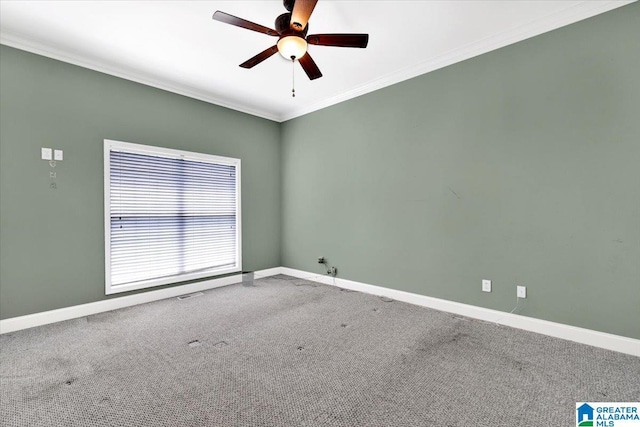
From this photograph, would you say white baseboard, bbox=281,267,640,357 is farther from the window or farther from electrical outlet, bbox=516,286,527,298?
the window

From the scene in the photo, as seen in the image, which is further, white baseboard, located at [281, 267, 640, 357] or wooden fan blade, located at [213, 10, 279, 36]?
white baseboard, located at [281, 267, 640, 357]

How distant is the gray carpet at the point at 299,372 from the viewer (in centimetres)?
163

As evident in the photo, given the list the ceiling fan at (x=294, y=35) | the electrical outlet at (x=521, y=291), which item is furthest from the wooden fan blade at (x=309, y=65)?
the electrical outlet at (x=521, y=291)

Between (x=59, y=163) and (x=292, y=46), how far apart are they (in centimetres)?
278

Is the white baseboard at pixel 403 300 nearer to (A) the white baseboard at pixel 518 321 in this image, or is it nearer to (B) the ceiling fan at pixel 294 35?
(A) the white baseboard at pixel 518 321

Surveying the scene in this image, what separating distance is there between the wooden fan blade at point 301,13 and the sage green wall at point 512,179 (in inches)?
75.1

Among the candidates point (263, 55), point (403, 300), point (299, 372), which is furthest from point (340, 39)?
point (403, 300)

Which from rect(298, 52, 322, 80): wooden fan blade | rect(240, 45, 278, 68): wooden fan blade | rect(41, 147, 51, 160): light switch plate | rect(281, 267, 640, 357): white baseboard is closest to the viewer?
rect(281, 267, 640, 357): white baseboard

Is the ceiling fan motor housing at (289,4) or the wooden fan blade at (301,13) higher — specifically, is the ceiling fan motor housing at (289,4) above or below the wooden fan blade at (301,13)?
above

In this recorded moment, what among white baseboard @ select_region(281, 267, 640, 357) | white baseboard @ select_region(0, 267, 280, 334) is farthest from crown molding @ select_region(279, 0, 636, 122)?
white baseboard @ select_region(0, 267, 280, 334)

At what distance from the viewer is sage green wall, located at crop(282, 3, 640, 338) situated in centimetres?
231

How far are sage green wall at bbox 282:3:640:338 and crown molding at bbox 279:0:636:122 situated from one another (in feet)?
0.22

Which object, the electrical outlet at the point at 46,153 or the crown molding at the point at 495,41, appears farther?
the electrical outlet at the point at 46,153

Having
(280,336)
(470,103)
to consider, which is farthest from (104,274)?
(470,103)
